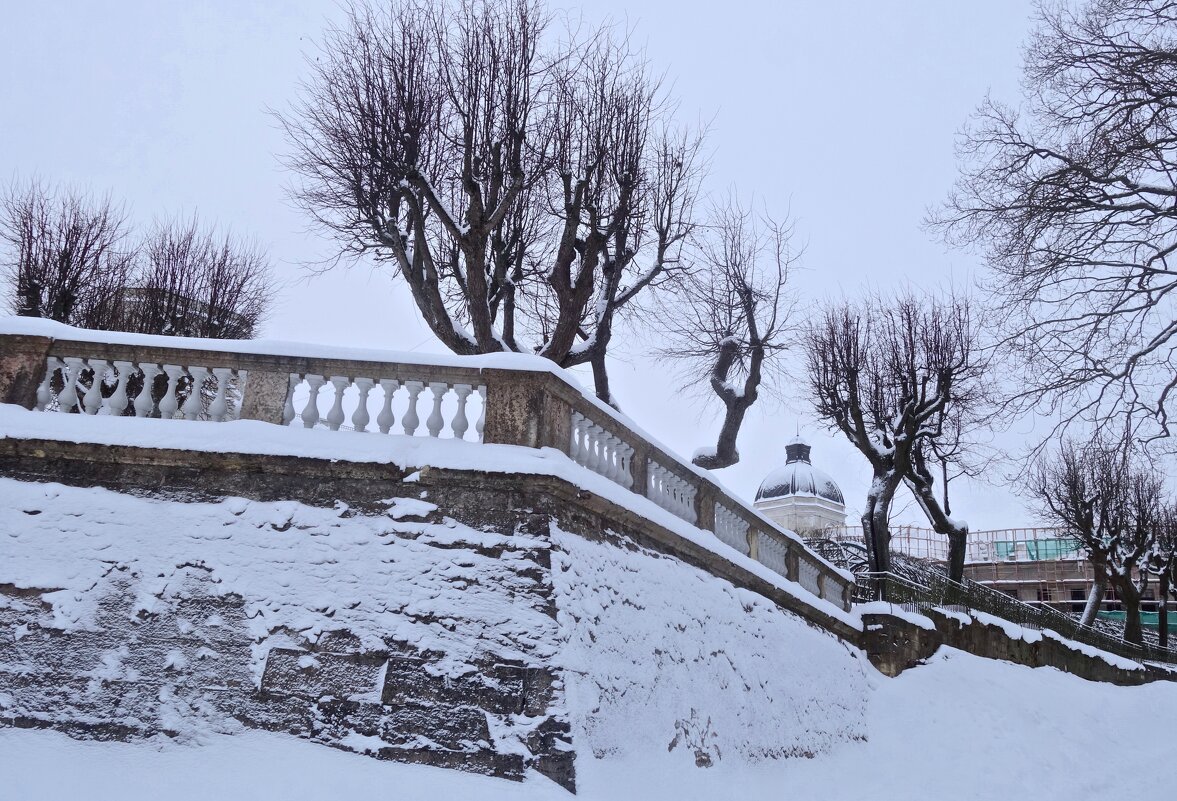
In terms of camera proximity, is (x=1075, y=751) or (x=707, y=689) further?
(x=1075, y=751)

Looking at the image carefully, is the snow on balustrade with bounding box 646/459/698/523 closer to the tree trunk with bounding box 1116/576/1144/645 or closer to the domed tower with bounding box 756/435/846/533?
the tree trunk with bounding box 1116/576/1144/645

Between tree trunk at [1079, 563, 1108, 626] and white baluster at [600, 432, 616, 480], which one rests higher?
white baluster at [600, 432, 616, 480]

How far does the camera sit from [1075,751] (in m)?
13.1

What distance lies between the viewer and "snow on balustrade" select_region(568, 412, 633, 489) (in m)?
7.97

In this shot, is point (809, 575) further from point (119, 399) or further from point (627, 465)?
point (119, 399)

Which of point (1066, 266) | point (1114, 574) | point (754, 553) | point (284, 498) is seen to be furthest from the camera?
point (1114, 574)

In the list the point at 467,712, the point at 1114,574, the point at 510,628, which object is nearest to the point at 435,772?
the point at 467,712

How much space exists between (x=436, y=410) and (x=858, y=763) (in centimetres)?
696

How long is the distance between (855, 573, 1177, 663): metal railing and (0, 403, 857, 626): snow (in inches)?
432

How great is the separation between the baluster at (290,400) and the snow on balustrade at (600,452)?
2.30 metres

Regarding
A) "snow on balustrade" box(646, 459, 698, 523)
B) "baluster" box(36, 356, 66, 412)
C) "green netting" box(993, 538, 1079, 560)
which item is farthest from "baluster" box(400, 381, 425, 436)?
"green netting" box(993, 538, 1079, 560)

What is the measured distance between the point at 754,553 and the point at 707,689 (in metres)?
3.37

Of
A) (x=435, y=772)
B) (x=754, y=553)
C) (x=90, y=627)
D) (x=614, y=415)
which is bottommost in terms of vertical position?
(x=435, y=772)

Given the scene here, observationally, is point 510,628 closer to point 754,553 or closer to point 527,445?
point 527,445
